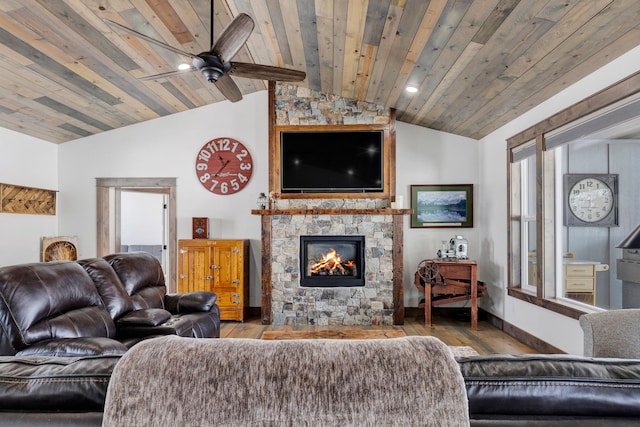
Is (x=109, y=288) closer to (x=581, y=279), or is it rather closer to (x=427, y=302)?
(x=427, y=302)

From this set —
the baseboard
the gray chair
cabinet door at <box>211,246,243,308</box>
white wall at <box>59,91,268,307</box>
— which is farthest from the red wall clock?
the gray chair

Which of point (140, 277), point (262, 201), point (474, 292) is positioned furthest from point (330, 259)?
point (140, 277)

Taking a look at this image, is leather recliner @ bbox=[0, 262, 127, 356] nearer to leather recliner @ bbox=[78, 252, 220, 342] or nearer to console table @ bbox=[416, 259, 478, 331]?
leather recliner @ bbox=[78, 252, 220, 342]

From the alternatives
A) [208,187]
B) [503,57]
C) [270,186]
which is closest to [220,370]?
[503,57]

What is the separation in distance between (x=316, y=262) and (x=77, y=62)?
3274 mm

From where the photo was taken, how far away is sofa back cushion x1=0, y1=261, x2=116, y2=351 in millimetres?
2098

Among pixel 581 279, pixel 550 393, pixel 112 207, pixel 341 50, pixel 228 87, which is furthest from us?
pixel 112 207

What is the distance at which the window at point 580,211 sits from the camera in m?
3.27

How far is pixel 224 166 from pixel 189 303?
2358 mm

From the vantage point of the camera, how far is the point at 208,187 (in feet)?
17.7

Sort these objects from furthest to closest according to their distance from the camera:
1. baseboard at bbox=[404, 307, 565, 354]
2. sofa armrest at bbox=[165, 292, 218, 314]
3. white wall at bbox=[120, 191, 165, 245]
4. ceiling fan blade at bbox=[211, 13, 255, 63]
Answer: white wall at bbox=[120, 191, 165, 245] < baseboard at bbox=[404, 307, 565, 354] < sofa armrest at bbox=[165, 292, 218, 314] < ceiling fan blade at bbox=[211, 13, 255, 63]

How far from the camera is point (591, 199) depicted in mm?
3738

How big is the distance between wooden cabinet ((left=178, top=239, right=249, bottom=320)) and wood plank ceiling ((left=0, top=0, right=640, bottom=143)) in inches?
75.7

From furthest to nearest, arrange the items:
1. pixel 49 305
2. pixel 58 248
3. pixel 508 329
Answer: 1. pixel 58 248
2. pixel 508 329
3. pixel 49 305
